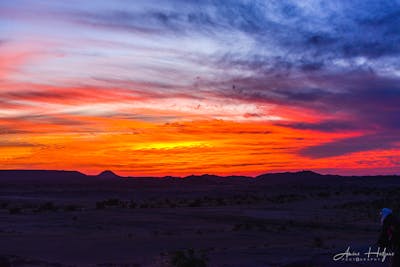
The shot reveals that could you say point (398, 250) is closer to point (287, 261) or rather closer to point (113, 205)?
point (287, 261)

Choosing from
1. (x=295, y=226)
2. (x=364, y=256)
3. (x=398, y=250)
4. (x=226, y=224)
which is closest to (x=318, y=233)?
(x=295, y=226)

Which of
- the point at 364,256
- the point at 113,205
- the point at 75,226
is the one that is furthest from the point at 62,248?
the point at 113,205

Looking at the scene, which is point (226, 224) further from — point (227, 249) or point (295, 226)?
point (227, 249)

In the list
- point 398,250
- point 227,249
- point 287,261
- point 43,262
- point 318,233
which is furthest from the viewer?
point 318,233

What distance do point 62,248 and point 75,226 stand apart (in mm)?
8950

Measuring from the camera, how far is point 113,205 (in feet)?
174

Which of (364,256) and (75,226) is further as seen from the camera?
(75,226)

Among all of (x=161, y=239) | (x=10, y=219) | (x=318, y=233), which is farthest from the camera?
(x=10, y=219)

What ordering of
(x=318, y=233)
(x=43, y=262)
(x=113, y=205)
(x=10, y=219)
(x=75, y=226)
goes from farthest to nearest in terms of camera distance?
1. (x=113, y=205)
2. (x=10, y=219)
3. (x=75, y=226)
4. (x=318, y=233)
5. (x=43, y=262)

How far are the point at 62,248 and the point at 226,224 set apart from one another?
1240cm

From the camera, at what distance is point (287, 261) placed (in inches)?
637
